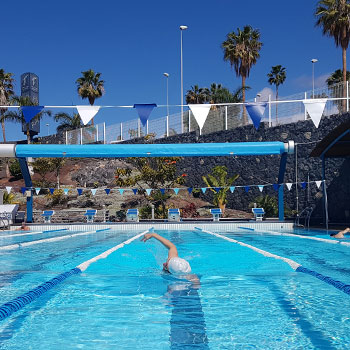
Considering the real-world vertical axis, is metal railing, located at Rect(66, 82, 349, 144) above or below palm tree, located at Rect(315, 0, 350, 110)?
below

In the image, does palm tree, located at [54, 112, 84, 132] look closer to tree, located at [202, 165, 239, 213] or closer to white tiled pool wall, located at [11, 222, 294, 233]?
tree, located at [202, 165, 239, 213]

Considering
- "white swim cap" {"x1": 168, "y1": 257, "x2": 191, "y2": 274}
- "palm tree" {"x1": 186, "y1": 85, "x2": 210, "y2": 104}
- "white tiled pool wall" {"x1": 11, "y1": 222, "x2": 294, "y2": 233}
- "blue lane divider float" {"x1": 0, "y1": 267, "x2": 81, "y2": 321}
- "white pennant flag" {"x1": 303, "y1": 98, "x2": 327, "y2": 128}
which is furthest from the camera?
"palm tree" {"x1": 186, "y1": 85, "x2": 210, "y2": 104}

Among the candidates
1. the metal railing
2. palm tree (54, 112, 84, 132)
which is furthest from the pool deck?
palm tree (54, 112, 84, 132)

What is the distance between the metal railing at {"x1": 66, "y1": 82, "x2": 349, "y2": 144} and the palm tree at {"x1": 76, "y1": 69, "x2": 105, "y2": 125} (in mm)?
9245

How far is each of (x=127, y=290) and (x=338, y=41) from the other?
21.4 metres

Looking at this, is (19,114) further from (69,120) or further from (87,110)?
(87,110)

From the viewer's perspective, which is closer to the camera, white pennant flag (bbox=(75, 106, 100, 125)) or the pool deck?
white pennant flag (bbox=(75, 106, 100, 125))

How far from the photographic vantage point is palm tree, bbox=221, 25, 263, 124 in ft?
95.2

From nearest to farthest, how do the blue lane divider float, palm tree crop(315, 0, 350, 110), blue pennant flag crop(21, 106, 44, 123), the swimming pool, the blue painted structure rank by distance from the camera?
the swimming pool → the blue lane divider float → blue pennant flag crop(21, 106, 44, 123) → the blue painted structure → palm tree crop(315, 0, 350, 110)

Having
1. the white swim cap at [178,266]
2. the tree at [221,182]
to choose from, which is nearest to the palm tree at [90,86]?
the tree at [221,182]

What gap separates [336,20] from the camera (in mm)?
22062

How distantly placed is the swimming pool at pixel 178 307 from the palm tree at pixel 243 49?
23.3 meters

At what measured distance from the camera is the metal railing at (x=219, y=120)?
16.7 m

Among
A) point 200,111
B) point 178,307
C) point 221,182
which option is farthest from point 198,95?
point 178,307
